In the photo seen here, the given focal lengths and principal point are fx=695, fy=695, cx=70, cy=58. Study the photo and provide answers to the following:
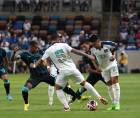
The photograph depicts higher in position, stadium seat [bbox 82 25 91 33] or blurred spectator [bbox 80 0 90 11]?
blurred spectator [bbox 80 0 90 11]

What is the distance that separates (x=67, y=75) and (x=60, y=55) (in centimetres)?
56

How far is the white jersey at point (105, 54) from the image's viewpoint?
63.3 ft

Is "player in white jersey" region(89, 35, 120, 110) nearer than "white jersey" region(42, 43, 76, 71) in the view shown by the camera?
No

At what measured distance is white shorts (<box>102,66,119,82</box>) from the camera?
19.5 m

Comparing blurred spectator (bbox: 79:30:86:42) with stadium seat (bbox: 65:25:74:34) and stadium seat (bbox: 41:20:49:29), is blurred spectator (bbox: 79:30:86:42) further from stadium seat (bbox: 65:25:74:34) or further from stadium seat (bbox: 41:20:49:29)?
stadium seat (bbox: 41:20:49:29)

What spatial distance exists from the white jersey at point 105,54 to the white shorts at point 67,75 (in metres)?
1.12

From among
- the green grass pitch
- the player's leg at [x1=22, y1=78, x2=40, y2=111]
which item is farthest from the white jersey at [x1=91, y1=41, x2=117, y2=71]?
the player's leg at [x1=22, y1=78, x2=40, y2=111]

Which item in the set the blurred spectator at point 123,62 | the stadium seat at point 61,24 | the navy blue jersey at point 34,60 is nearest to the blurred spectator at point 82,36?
the blurred spectator at point 123,62

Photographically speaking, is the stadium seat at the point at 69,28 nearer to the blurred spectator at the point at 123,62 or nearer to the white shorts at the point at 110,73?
the blurred spectator at the point at 123,62

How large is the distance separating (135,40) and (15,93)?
2191 centimetres

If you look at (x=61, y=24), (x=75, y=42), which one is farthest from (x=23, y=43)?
(x=61, y=24)

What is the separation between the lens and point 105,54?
19.4 metres

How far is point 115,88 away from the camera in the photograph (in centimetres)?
1909

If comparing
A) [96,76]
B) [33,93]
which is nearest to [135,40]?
[33,93]
